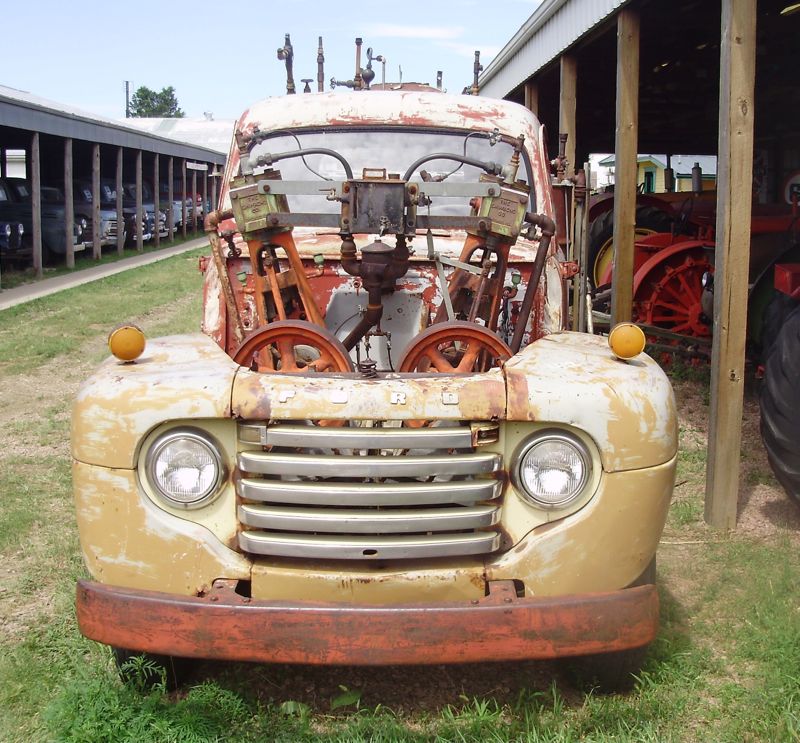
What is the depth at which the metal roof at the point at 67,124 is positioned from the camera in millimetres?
14414

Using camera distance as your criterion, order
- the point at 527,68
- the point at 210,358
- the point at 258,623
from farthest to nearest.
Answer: the point at 527,68
the point at 210,358
the point at 258,623

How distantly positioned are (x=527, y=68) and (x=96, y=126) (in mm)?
11205

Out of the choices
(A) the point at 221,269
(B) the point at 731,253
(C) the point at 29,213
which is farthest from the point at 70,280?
(B) the point at 731,253

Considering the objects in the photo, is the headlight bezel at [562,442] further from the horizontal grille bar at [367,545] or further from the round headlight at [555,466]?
the horizontal grille bar at [367,545]

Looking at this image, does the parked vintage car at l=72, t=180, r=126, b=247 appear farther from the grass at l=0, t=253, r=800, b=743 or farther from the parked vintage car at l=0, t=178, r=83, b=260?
the grass at l=0, t=253, r=800, b=743

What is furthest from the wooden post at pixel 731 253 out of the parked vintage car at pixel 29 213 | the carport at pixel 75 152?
the parked vintage car at pixel 29 213

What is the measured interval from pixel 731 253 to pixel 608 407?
7.78 feet

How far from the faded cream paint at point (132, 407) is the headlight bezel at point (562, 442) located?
0.83 meters

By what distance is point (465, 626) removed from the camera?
8.17 ft

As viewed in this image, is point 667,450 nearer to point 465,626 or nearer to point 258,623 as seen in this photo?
point 465,626

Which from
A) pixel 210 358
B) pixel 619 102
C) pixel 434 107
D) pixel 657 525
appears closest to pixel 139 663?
pixel 210 358

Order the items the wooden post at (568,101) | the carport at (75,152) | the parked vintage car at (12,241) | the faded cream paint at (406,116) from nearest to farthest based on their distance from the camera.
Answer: the faded cream paint at (406,116), the wooden post at (568,101), the carport at (75,152), the parked vintage car at (12,241)

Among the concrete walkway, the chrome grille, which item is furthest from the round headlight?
the concrete walkway

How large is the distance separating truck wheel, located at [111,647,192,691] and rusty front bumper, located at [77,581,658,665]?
0.45 metres
